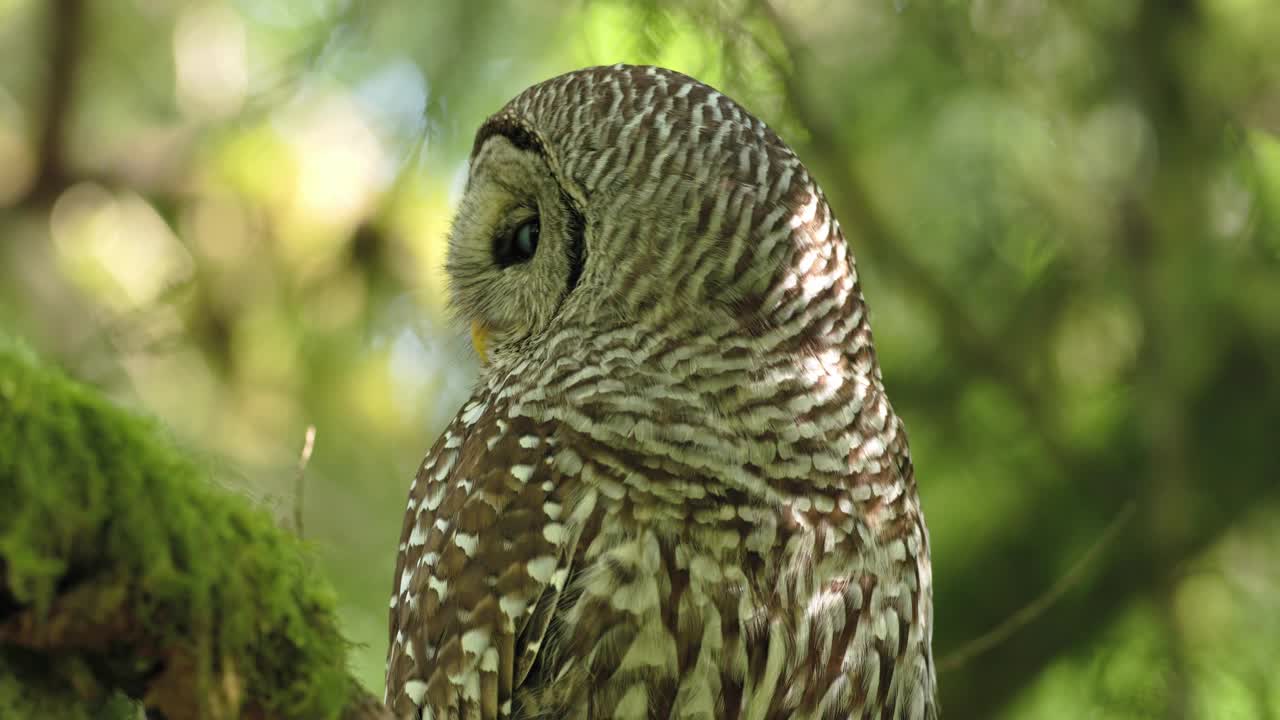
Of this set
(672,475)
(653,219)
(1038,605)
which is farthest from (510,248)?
(1038,605)

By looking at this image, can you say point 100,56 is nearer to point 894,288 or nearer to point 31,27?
point 31,27

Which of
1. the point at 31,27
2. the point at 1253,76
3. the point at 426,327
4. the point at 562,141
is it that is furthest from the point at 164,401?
the point at 1253,76

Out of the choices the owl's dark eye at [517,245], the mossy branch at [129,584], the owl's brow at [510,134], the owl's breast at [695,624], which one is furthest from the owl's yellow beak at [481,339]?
the mossy branch at [129,584]

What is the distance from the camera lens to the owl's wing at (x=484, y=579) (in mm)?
2404

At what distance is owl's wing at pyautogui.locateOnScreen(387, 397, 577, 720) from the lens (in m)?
2.40

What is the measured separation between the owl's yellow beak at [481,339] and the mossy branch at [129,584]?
5.75 ft

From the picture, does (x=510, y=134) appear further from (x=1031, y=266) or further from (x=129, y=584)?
(x=129, y=584)

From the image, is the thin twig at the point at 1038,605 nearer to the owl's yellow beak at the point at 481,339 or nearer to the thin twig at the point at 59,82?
the owl's yellow beak at the point at 481,339

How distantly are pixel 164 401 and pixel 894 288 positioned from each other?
324 cm

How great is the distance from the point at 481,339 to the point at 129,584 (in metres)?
1.95

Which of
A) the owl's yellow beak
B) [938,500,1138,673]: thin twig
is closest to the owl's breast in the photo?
[938,500,1138,673]: thin twig

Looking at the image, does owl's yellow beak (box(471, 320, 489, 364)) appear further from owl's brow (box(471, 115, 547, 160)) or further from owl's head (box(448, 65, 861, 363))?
owl's brow (box(471, 115, 547, 160))

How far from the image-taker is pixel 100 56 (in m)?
5.58

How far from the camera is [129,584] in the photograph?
1374 millimetres
